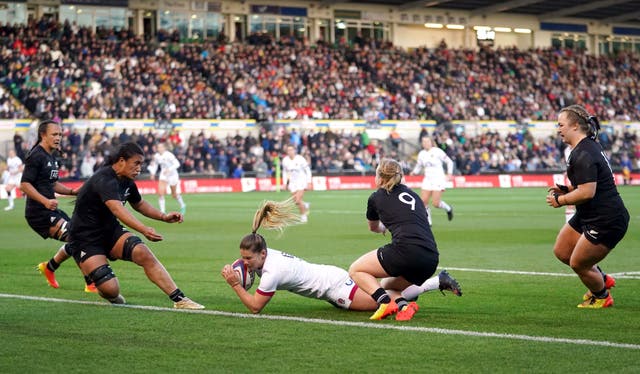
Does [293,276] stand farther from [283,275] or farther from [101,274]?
[101,274]

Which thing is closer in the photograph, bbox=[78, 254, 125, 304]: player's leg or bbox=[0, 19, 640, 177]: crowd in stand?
bbox=[78, 254, 125, 304]: player's leg

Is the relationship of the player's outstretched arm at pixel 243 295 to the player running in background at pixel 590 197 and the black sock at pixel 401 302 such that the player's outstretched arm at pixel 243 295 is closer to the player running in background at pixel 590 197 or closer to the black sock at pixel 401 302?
the black sock at pixel 401 302

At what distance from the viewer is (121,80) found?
176ft

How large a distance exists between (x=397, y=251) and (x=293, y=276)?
1054 millimetres

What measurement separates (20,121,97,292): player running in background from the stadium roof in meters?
54.7

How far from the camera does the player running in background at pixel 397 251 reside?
380 inches

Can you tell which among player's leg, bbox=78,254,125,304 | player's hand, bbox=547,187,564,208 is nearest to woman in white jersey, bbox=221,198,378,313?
player's leg, bbox=78,254,125,304

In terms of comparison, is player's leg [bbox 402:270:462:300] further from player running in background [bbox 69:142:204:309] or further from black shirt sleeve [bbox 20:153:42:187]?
black shirt sleeve [bbox 20:153:42:187]

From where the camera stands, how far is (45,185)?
44.8 ft

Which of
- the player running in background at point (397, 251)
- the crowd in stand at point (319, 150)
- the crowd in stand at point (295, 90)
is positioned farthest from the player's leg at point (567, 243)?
the crowd in stand at point (295, 90)

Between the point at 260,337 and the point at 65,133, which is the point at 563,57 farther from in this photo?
the point at 260,337

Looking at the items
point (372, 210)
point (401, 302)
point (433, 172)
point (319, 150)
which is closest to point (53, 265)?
point (372, 210)

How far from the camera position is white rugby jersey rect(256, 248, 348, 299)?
9812 millimetres

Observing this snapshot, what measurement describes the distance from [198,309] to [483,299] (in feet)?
10.4
